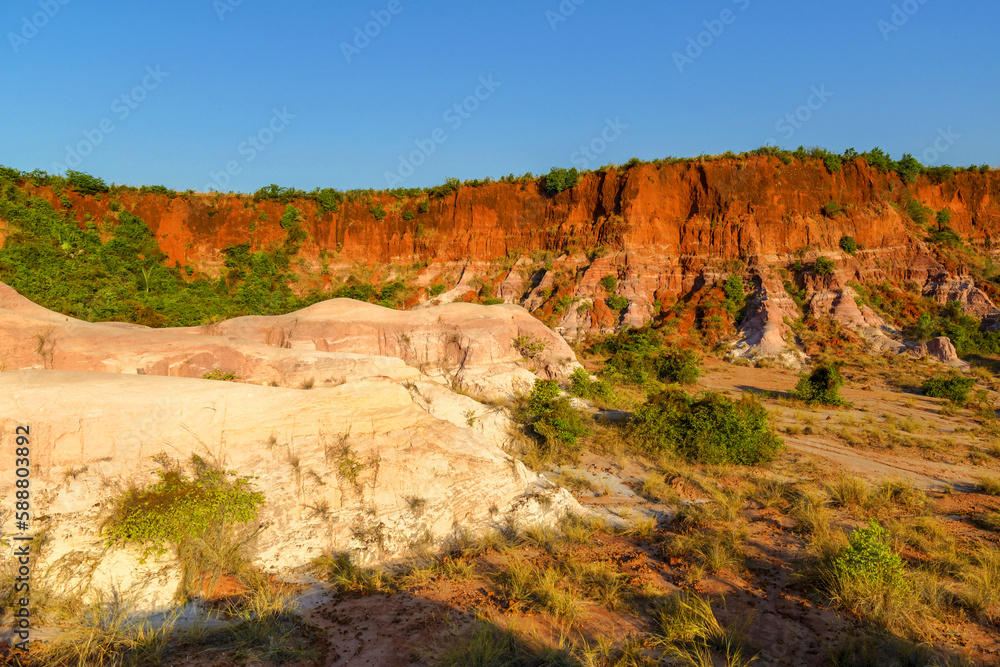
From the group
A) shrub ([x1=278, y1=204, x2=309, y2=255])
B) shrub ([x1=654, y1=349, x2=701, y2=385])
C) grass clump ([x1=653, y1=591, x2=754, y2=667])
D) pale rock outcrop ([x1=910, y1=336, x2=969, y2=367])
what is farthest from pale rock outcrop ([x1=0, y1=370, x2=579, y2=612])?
shrub ([x1=278, y1=204, x2=309, y2=255])

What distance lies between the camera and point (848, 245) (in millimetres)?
31156

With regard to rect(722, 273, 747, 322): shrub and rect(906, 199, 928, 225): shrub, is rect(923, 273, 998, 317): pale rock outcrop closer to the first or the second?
rect(906, 199, 928, 225): shrub

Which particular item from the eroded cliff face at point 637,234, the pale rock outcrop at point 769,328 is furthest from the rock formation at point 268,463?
the eroded cliff face at point 637,234

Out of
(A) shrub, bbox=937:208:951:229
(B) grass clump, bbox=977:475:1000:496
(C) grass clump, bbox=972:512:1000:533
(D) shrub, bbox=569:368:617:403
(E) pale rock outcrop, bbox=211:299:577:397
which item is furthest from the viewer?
(A) shrub, bbox=937:208:951:229

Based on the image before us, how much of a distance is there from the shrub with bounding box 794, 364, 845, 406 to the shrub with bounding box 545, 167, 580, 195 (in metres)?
24.5

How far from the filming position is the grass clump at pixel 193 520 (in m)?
5.97

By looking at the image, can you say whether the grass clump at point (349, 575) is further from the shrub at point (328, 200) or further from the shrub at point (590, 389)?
the shrub at point (328, 200)

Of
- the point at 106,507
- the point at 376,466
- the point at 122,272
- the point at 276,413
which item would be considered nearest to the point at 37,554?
the point at 106,507

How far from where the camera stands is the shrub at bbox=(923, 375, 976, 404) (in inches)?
678

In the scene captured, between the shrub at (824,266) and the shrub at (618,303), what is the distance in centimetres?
1152

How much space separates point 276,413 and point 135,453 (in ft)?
5.91

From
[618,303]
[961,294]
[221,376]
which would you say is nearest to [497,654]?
[221,376]

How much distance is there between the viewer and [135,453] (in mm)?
6695

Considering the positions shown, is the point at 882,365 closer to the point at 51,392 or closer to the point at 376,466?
the point at 376,466
